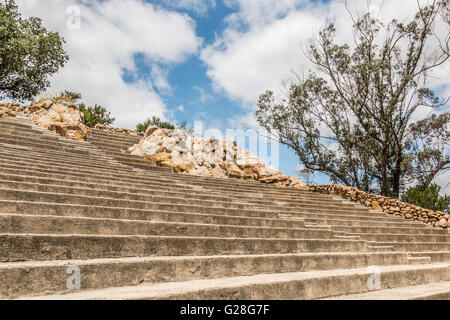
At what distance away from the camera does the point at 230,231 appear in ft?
13.4

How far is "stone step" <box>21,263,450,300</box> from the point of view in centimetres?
208

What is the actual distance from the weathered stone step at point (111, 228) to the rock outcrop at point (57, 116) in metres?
9.54

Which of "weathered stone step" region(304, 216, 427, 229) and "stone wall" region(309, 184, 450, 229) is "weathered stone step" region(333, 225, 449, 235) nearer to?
"weathered stone step" region(304, 216, 427, 229)

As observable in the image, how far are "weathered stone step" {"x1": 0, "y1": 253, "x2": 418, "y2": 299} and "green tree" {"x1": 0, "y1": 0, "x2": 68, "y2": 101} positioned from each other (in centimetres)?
1745

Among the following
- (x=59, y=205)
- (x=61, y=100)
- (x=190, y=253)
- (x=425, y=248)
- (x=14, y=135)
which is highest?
(x=61, y=100)

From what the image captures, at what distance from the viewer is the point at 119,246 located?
2.80 m

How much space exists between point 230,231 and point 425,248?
22.1ft

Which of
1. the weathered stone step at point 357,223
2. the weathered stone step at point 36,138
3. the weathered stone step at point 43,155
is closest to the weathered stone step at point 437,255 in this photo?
the weathered stone step at point 357,223

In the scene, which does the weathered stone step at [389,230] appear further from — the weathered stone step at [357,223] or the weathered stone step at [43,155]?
the weathered stone step at [43,155]

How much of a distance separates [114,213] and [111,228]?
57cm

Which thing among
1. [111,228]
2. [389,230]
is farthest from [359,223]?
[111,228]

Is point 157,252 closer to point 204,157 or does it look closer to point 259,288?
point 259,288
